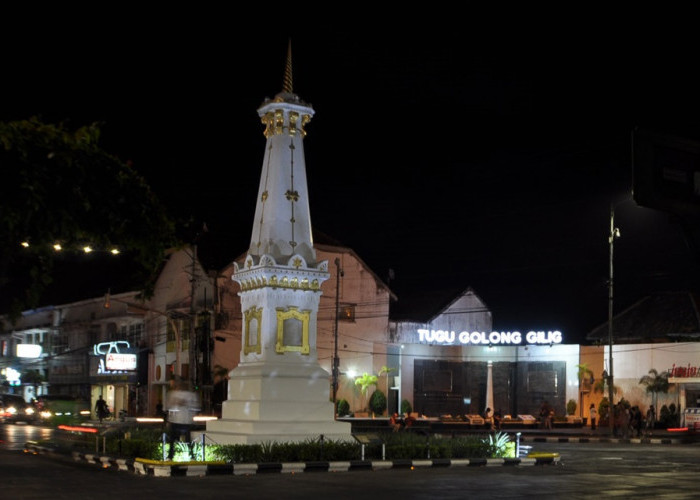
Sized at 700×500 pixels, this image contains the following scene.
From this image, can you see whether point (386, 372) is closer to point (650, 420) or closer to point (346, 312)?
point (346, 312)

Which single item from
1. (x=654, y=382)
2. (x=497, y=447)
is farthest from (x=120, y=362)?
(x=497, y=447)

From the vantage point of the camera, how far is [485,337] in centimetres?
6100

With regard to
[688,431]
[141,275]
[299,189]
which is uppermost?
[299,189]

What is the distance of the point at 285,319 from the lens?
82.6 feet

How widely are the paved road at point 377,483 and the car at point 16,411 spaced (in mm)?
31006

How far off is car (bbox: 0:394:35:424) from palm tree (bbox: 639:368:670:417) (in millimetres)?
34720

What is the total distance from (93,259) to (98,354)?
22.7 meters

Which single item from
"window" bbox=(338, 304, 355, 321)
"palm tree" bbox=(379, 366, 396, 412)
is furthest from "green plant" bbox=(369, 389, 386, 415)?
"window" bbox=(338, 304, 355, 321)

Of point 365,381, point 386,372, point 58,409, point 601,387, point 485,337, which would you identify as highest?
point 485,337

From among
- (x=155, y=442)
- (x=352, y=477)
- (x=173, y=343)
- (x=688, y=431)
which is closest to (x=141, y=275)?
(x=352, y=477)

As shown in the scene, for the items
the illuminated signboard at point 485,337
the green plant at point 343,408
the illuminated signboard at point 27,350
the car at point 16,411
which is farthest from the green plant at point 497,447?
the illuminated signboard at point 27,350

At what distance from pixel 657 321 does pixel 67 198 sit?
52.4m

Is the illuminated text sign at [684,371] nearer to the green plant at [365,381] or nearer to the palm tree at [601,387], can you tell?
the palm tree at [601,387]

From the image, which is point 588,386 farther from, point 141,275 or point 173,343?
point 141,275
